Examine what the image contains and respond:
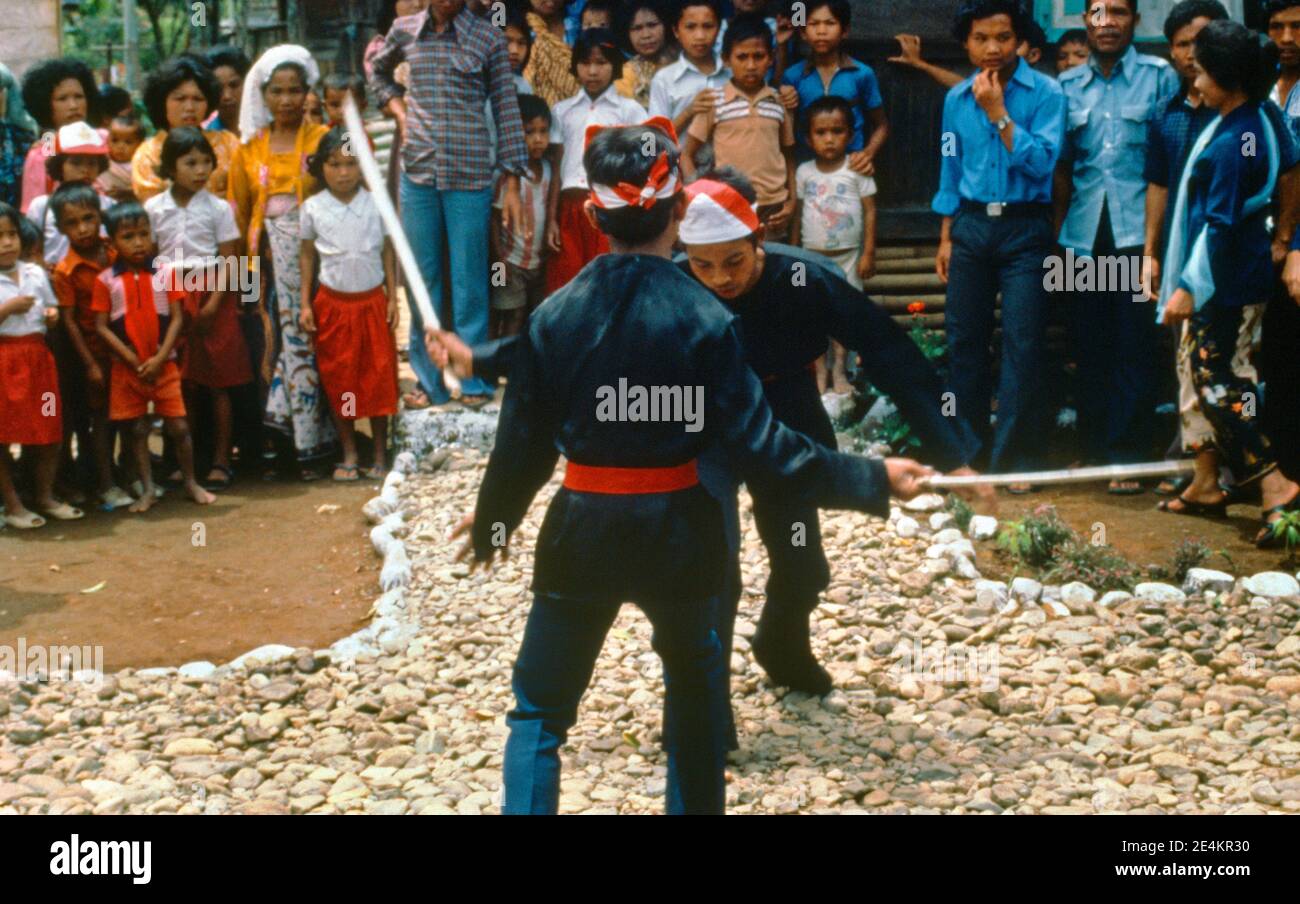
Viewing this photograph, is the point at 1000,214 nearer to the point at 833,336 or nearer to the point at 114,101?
the point at 833,336

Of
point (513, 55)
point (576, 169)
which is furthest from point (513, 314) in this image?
point (513, 55)

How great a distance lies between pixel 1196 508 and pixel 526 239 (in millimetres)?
3584

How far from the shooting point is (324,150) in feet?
24.7

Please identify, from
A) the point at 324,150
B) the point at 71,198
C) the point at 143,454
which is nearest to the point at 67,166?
the point at 71,198

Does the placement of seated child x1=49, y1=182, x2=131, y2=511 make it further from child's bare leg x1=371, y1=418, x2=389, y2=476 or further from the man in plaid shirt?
the man in plaid shirt

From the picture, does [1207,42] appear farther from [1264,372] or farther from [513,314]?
[513,314]

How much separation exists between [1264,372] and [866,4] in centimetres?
344

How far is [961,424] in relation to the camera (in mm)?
4336

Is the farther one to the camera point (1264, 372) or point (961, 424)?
point (1264, 372)

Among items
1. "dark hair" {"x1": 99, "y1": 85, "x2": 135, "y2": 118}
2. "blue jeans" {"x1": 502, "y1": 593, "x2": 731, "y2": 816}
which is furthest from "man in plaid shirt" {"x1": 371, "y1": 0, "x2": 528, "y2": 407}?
"blue jeans" {"x1": 502, "y1": 593, "x2": 731, "y2": 816}

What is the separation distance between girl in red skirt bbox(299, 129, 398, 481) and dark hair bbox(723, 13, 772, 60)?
1.96 meters

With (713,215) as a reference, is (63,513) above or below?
below

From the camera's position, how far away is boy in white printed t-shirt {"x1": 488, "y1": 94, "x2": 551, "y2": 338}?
7914mm

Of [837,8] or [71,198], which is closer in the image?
[71,198]
